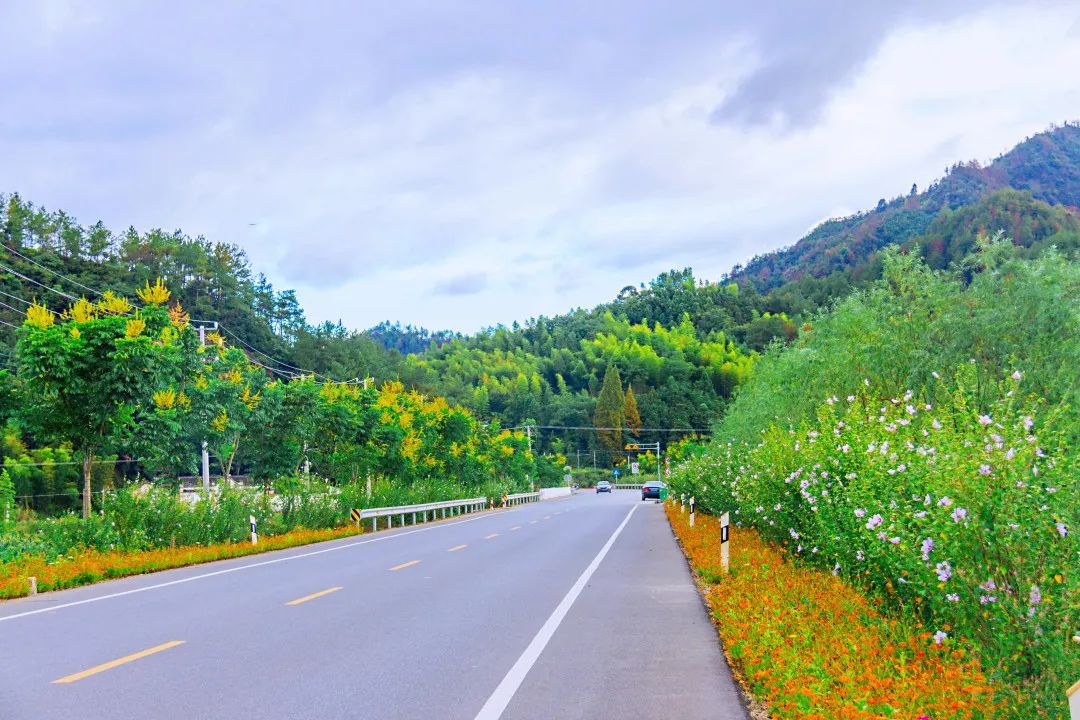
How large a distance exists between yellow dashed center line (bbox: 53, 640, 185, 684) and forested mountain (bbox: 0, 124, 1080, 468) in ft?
66.2

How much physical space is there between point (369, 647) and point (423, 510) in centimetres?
3159

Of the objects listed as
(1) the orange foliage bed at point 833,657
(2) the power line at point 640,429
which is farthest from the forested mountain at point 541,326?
(1) the orange foliage bed at point 833,657

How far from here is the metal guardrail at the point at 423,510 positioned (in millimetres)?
33562

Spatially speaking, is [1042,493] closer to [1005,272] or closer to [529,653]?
[529,653]

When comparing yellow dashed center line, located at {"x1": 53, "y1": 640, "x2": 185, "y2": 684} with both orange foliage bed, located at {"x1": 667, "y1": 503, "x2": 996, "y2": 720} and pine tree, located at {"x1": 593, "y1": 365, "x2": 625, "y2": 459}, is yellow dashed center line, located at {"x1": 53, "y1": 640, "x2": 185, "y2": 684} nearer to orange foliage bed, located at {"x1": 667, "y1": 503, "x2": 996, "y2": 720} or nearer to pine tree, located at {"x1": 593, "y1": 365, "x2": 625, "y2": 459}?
orange foliage bed, located at {"x1": 667, "y1": 503, "x2": 996, "y2": 720}

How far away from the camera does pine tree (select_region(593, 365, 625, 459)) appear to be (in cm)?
14762

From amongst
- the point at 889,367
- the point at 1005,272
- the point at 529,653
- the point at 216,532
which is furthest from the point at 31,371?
the point at 1005,272

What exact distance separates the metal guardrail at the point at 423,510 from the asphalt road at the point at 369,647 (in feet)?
50.6

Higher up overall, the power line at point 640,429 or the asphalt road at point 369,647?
the power line at point 640,429

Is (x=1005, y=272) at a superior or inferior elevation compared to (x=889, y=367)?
superior

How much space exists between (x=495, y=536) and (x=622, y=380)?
13617cm

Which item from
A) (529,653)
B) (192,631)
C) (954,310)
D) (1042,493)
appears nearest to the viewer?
(1042,493)

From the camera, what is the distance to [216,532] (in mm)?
23578

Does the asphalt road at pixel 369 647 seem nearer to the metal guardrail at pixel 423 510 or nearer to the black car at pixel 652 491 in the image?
the metal guardrail at pixel 423 510
